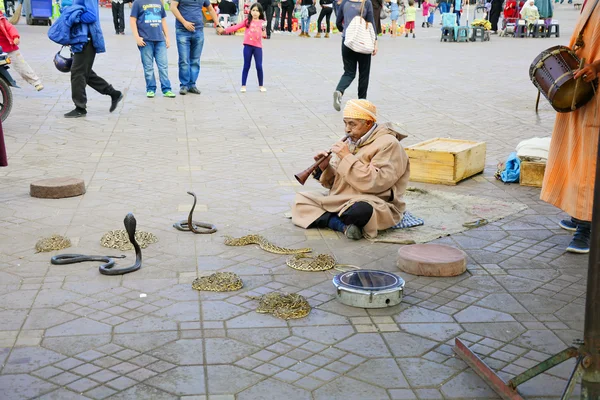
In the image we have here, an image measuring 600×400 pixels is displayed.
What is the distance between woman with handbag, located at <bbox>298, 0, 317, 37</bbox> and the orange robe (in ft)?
64.9

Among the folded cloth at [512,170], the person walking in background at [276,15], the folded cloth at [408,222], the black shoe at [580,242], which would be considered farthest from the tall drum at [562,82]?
the person walking in background at [276,15]

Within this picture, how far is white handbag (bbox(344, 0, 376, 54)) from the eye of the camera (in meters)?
9.77

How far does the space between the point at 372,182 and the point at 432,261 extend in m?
0.79

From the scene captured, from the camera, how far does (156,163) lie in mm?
7469

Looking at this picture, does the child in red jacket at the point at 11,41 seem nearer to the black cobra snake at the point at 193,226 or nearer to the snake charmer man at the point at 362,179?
the black cobra snake at the point at 193,226

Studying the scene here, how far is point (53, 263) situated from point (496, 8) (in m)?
24.6

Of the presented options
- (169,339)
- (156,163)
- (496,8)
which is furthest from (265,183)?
(496,8)

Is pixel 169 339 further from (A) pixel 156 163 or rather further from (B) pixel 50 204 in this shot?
(A) pixel 156 163

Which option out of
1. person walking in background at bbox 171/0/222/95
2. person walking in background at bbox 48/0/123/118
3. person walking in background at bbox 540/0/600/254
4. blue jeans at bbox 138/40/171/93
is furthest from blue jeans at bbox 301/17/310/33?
person walking in background at bbox 540/0/600/254

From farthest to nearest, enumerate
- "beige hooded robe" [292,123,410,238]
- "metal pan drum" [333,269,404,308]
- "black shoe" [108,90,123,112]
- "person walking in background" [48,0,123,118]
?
1. "black shoe" [108,90,123,112]
2. "person walking in background" [48,0,123,118]
3. "beige hooded robe" [292,123,410,238]
4. "metal pan drum" [333,269,404,308]

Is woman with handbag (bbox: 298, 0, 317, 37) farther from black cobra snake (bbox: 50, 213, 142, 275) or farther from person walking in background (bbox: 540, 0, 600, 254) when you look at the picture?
black cobra snake (bbox: 50, 213, 142, 275)

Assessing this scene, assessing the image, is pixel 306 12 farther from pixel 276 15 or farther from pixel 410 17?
pixel 410 17

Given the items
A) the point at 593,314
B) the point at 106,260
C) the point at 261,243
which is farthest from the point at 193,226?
the point at 593,314

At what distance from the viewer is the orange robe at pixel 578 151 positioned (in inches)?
178
